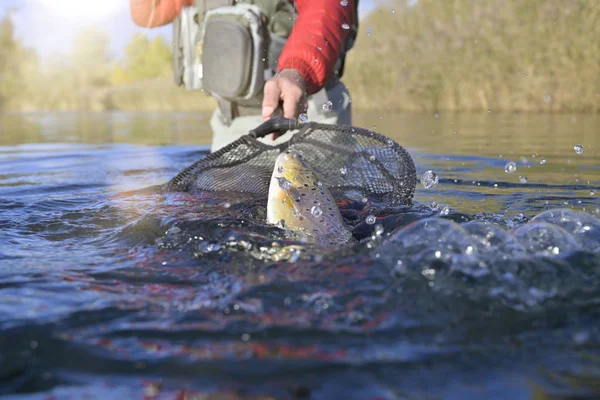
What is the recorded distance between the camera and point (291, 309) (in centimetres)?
158

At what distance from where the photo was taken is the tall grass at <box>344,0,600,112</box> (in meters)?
11.7

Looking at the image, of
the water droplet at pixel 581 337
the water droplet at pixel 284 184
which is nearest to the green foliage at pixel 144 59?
the water droplet at pixel 284 184

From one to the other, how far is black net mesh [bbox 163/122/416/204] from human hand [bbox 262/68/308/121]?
0.64ft

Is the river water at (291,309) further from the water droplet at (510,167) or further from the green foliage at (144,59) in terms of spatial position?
the green foliage at (144,59)

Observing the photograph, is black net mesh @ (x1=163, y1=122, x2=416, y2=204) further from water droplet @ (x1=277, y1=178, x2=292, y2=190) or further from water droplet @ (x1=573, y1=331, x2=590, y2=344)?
water droplet @ (x1=573, y1=331, x2=590, y2=344)

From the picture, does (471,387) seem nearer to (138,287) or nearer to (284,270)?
(284,270)

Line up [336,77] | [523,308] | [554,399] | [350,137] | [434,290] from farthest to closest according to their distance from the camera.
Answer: [336,77]
[350,137]
[434,290]
[523,308]
[554,399]

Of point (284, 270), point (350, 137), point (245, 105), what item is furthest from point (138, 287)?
point (245, 105)

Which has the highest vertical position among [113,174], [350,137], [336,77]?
[336,77]

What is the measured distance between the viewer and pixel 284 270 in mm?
1862

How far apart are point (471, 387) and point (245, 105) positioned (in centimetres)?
304

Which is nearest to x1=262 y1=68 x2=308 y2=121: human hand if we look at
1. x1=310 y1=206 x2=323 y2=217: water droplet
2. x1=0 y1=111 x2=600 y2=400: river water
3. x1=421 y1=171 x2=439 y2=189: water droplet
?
x1=0 y1=111 x2=600 y2=400: river water

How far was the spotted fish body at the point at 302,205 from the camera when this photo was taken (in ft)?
7.80

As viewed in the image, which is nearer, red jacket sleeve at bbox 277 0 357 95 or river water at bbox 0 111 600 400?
river water at bbox 0 111 600 400
